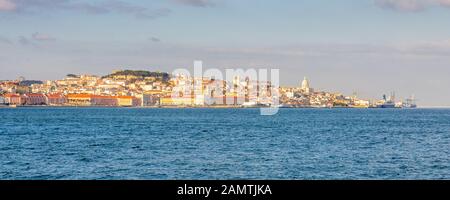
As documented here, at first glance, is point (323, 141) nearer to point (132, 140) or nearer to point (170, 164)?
point (132, 140)

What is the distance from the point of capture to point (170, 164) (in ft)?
94.4

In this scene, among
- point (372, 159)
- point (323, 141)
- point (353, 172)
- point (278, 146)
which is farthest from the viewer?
point (323, 141)
